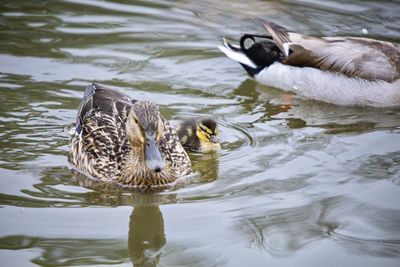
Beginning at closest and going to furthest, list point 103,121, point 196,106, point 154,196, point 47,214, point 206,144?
point 47,214 < point 154,196 < point 103,121 < point 206,144 < point 196,106

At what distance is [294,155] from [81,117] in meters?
1.85

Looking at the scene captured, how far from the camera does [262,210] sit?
631 cm

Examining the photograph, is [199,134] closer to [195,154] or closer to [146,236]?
[195,154]

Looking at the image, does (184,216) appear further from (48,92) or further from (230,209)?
(48,92)

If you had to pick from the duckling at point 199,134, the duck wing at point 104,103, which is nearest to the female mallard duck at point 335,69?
the duckling at point 199,134

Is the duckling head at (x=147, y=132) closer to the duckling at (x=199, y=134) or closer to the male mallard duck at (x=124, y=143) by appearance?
the male mallard duck at (x=124, y=143)

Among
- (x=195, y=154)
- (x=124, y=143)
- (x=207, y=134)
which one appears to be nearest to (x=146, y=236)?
(x=124, y=143)

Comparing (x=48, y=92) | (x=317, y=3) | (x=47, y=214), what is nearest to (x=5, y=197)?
(x=47, y=214)

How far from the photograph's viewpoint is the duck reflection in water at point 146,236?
5.67 m

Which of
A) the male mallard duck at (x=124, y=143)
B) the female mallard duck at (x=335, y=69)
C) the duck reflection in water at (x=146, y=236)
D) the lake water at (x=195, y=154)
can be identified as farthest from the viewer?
the female mallard duck at (x=335, y=69)

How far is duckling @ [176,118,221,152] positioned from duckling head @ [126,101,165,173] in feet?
2.73

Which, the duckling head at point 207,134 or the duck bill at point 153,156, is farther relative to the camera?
the duckling head at point 207,134

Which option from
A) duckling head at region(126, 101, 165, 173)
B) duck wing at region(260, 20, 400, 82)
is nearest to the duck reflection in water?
duckling head at region(126, 101, 165, 173)

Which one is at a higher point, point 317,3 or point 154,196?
point 317,3
